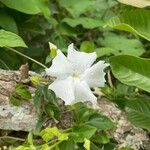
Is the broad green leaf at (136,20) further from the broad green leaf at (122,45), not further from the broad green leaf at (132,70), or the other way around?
the broad green leaf at (122,45)

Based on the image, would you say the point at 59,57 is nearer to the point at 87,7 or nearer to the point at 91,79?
the point at 91,79

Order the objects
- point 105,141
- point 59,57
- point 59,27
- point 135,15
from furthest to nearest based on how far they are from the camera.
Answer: point 59,27
point 135,15
point 105,141
point 59,57

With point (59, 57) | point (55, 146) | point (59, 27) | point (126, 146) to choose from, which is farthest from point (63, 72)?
point (59, 27)

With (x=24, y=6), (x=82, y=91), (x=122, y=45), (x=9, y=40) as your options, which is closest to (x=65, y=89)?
(x=82, y=91)

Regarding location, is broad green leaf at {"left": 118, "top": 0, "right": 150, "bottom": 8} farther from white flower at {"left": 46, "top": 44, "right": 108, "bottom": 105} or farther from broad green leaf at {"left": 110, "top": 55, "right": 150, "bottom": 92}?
white flower at {"left": 46, "top": 44, "right": 108, "bottom": 105}

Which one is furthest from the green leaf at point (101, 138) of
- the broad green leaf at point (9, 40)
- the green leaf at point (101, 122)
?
the broad green leaf at point (9, 40)

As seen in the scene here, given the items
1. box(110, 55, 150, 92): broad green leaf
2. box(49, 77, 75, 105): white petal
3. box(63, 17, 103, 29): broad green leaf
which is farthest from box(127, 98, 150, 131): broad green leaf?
box(63, 17, 103, 29): broad green leaf

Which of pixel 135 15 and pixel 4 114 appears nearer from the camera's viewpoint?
pixel 4 114
